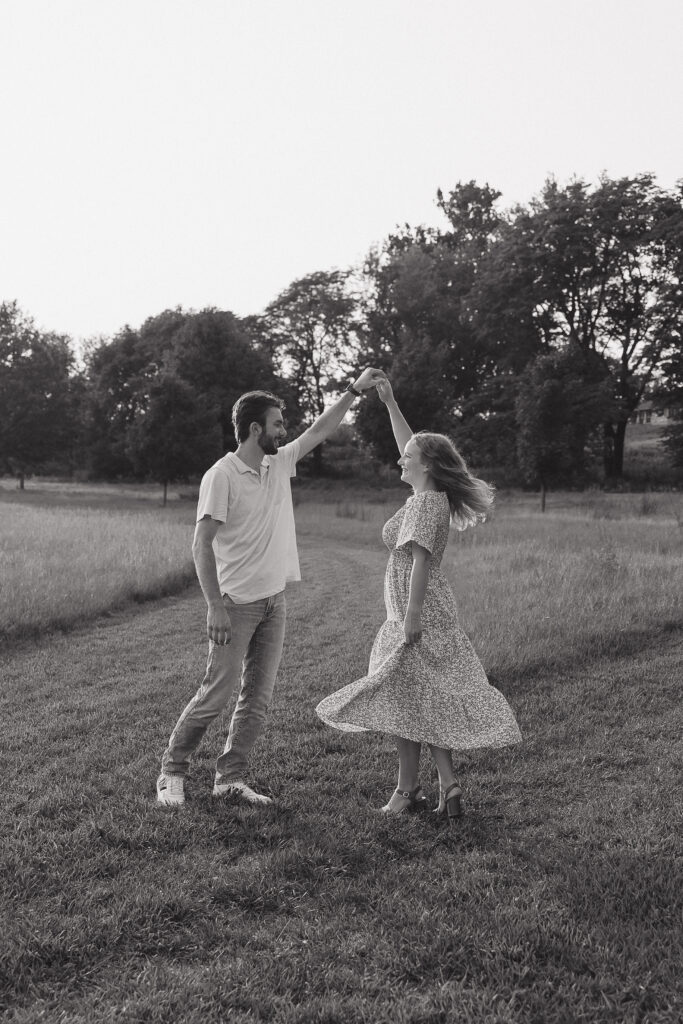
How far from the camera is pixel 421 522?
168 inches

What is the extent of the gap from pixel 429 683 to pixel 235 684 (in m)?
1.10

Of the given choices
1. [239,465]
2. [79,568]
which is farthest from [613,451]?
[239,465]

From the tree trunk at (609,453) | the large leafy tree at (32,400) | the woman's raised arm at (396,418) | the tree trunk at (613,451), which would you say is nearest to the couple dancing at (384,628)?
the woman's raised arm at (396,418)

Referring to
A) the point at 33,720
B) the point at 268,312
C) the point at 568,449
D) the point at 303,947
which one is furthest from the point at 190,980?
the point at 268,312

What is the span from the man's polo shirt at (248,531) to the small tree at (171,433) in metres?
30.5

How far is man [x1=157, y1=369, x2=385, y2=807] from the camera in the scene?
13.9 feet

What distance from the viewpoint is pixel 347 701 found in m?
4.30

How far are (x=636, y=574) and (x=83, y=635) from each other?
7.80 metres

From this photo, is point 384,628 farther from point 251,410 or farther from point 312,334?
point 312,334

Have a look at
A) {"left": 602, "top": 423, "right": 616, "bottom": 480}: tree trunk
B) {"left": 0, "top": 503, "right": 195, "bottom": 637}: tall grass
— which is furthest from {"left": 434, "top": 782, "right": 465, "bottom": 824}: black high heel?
{"left": 602, "top": 423, "right": 616, "bottom": 480}: tree trunk

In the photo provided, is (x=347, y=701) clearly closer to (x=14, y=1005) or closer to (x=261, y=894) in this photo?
(x=261, y=894)

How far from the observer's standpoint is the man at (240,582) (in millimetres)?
4238

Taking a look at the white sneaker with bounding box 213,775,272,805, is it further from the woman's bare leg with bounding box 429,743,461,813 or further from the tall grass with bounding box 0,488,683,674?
the tall grass with bounding box 0,488,683,674

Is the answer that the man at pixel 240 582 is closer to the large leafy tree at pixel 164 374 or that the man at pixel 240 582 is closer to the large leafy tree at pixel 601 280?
the large leafy tree at pixel 164 374
